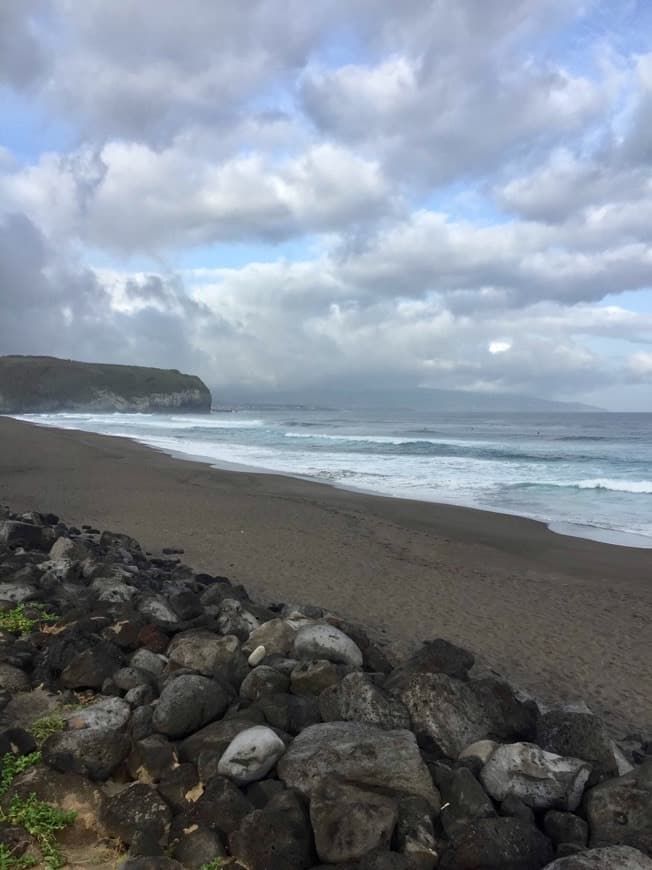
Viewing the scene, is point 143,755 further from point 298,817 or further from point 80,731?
point 298,817

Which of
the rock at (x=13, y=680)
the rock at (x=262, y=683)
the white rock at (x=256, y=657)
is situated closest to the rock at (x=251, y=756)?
the rock at (x=262, y=683)

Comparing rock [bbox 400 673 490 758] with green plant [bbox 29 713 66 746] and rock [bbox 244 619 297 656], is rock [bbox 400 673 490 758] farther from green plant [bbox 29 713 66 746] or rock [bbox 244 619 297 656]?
green plant [bbox 29 713 66 746]

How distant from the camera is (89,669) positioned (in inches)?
200

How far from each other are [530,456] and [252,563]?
29.1 meters

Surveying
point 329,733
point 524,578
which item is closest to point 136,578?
point 329,733

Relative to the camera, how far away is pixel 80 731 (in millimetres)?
4242

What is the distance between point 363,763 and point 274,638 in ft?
6.90

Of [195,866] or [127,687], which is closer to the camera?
[195,866]

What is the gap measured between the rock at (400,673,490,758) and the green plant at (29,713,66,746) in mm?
2279

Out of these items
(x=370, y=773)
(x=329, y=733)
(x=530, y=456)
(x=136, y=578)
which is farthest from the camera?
(x=530, y=456)

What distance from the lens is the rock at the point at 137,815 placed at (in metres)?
3.60

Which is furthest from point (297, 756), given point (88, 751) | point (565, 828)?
point (565, 828)

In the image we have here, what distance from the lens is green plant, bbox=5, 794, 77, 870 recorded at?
11.3 ft

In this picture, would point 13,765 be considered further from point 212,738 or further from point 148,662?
point 148,662
